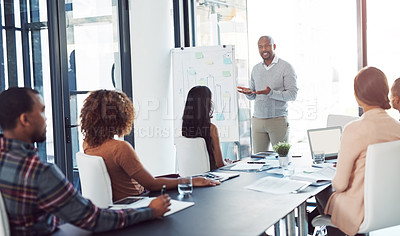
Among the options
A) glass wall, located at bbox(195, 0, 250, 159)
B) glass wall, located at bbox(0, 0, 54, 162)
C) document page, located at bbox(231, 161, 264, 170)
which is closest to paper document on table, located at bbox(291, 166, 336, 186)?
document page, located at bbox(231, 161, 264, 170)

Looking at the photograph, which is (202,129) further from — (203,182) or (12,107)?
(12,107)

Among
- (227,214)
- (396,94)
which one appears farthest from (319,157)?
(227,214)

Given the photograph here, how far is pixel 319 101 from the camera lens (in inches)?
207

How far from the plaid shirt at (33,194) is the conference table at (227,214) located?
13cm

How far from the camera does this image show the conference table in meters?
1.59

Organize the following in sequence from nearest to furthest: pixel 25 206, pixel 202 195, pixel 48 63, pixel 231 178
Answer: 1. pixel 25 206
2. pixel 202 195
3. pixel 231 178
4. pixel 48 63

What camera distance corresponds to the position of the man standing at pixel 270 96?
186 inches

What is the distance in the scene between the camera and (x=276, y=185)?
233 cm

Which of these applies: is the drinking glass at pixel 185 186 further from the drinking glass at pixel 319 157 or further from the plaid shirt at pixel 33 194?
the drinking glass at pixel 319 157

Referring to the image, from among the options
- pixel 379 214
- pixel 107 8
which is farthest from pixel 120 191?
pixel 107 8

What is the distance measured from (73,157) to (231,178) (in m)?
2.05

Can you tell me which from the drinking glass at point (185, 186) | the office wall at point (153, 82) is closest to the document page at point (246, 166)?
the drinking glass at point (185, 186)

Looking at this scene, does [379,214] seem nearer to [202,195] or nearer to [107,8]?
[202,195]

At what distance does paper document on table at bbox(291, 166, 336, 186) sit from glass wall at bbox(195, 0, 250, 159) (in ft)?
9.24
